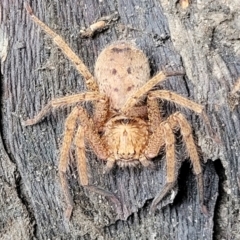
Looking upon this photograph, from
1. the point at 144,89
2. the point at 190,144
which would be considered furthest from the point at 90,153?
the point at 190,144

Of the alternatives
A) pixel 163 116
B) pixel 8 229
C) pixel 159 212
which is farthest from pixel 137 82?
pixel 8 229

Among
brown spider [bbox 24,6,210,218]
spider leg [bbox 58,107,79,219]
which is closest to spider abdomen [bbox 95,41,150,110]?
brown spider [bbox 24,6,210,218]

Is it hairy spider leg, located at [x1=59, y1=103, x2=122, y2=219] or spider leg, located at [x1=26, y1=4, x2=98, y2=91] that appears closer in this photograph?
hairy spider leg, located at [x1=59, y1=103, x2=122, y2=219]

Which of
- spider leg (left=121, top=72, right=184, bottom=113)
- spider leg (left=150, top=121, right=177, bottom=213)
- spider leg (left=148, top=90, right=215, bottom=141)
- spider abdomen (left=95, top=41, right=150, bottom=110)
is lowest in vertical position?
spider leg (left=150, top=121, right=177, bottom=213)

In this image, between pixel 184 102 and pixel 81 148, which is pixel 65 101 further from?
pixel 184 102

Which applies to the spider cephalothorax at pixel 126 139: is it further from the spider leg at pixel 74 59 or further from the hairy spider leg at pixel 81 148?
the spider leg at pixel 74 59

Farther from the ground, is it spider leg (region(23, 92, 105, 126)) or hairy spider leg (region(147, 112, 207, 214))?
spider leg (region(23, 92, 105, 126))

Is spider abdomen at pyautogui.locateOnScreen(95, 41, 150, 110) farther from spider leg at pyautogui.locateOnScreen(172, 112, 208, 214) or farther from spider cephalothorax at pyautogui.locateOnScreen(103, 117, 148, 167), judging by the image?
spider leg at pyautogui.locateOnScreen(172, 112, 208, 214)

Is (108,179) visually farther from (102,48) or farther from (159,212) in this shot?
(102,48)
